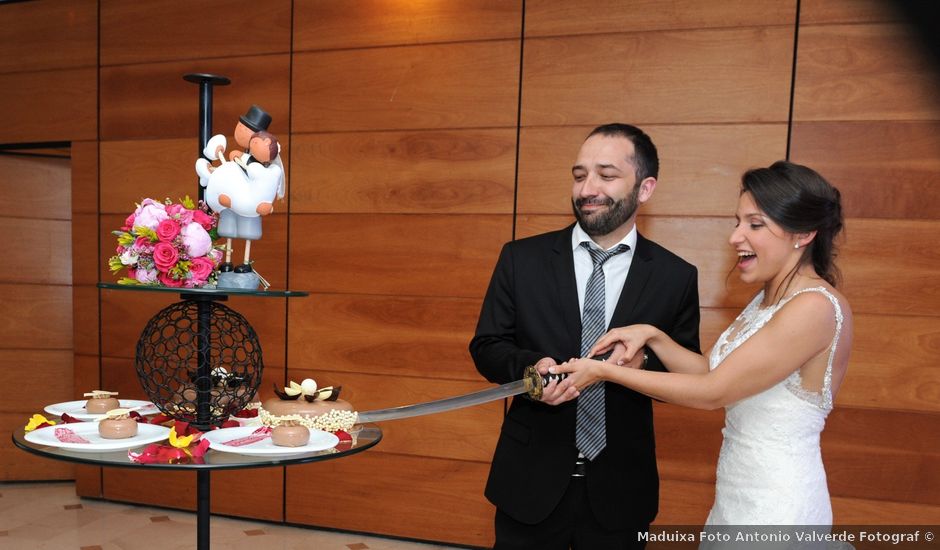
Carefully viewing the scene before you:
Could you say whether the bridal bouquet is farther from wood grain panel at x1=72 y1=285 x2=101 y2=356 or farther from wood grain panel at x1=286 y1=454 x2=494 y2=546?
wood grain panel at x1=72 y1=285 x2=101 y2=356

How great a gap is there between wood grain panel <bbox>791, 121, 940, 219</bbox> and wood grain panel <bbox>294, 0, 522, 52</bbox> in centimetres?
168

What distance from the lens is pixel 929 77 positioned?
304 cm

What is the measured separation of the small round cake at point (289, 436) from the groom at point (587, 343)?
61cm

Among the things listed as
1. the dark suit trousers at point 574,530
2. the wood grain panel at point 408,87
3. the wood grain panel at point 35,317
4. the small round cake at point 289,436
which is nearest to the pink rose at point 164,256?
the small round cake at point 289,436

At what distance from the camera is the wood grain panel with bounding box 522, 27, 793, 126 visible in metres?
3.17

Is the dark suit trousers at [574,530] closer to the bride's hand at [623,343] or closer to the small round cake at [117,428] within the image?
the bride's hand at [623,343]

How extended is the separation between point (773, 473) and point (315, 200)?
116 inches

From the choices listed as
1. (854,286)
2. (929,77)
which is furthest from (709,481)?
(929,77)

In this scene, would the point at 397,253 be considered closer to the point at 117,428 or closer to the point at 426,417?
the point at 426,417

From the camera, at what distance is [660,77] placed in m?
3.29

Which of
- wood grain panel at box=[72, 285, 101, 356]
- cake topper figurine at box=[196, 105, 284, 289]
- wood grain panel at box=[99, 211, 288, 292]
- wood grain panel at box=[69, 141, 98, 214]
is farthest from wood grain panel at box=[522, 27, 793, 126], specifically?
wood grain panel at box=[72, 285, 101, 356]

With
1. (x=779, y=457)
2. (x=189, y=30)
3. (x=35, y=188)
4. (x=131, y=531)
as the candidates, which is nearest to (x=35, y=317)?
(x=35, y=188)

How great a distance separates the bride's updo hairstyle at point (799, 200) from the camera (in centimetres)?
160

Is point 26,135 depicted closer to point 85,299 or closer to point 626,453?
point 85,299
